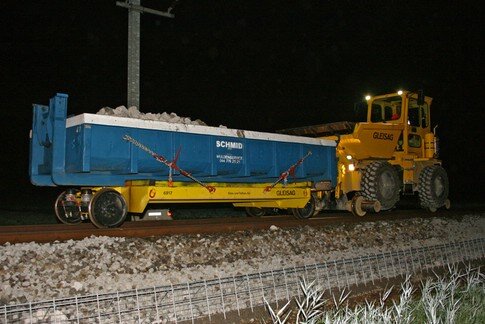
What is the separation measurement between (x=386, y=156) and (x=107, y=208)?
359 inches

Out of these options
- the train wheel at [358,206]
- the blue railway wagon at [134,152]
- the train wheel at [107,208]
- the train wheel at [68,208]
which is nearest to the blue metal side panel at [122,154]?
the blue railway wagon at [134,152]

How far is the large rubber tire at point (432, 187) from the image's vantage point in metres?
14.2

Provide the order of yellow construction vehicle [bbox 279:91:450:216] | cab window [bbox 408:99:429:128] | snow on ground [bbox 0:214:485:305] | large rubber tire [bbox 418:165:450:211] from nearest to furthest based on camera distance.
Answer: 1. snow on ground [bbox 0:214:485:305]
2. yellow construction vehicle [bbox 279:91:450:216]
3. large rubber tire [bbox 418:165:450:211]
4. cab window [bbox 408:99:429:128]

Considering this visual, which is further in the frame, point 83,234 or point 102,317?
point 83,234

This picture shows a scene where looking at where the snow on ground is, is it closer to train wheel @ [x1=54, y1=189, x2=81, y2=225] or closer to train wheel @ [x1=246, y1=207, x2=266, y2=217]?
train wheel @ [x1=54, y1=189, x2=81, y2=225]

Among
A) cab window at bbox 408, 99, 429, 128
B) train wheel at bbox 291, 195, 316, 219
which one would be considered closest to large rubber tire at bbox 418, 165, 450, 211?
cab window at bbox 408, 99, 429, 128

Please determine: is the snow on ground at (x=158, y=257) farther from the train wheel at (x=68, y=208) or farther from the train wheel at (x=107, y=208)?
the train wheel at (x=68, y=208)

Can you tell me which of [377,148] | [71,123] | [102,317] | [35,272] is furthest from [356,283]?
[377,148]

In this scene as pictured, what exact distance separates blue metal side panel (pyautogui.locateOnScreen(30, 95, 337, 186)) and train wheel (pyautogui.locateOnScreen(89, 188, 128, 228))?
1.02ft

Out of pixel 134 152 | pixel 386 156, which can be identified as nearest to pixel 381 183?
pixel 386 156

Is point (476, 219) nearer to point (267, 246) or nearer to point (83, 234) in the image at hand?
point (267, 246)

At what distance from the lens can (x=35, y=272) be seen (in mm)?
5453

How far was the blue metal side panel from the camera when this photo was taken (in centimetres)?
826

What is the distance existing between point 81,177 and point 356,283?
5.39 metres
